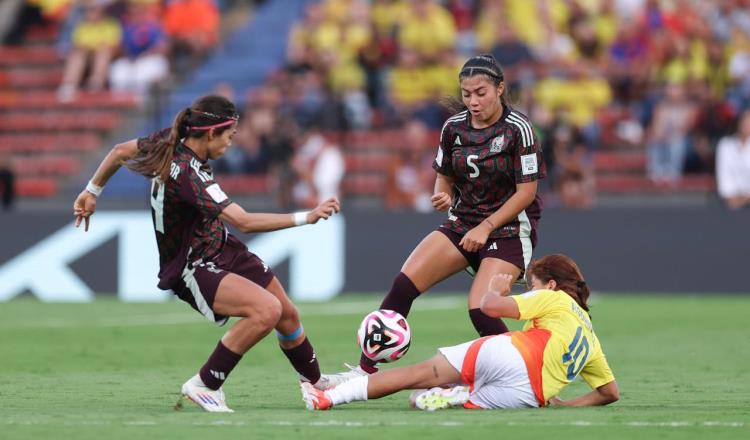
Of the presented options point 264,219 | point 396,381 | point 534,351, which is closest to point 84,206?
point 264,219

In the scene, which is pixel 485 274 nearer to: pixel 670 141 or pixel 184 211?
pixel 184 211

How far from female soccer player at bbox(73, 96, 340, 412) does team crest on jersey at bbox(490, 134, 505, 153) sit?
1402 millimetres

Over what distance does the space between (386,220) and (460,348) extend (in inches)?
418

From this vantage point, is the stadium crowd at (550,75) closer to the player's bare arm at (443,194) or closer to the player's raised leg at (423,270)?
the player's bare arm at (443,194)

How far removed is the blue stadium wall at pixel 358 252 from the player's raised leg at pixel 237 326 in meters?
10.2

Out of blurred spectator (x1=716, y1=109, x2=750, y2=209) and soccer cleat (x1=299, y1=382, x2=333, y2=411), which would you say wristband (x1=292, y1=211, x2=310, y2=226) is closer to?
soccer cleat (x1=299, y1=382, x2=333, y2=411)

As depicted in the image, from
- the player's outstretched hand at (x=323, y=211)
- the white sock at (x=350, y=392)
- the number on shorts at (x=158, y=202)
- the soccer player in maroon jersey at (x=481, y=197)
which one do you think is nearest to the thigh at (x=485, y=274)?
the soccer player in maroon jersey at (x=481, y=197)

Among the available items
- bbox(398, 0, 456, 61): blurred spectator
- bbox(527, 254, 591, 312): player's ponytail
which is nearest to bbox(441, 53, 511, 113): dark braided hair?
bbox(527, 254, 591, 312): player's ponytail

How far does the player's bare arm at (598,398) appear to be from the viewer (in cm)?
830

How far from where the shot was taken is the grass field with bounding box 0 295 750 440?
286 inches

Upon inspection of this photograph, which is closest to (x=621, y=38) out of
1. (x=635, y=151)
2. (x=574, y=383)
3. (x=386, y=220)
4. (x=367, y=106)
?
(x=635, y=151)

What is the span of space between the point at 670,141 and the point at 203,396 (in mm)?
12666

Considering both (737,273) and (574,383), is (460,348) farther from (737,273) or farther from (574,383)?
(737,273)

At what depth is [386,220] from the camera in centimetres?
1878
